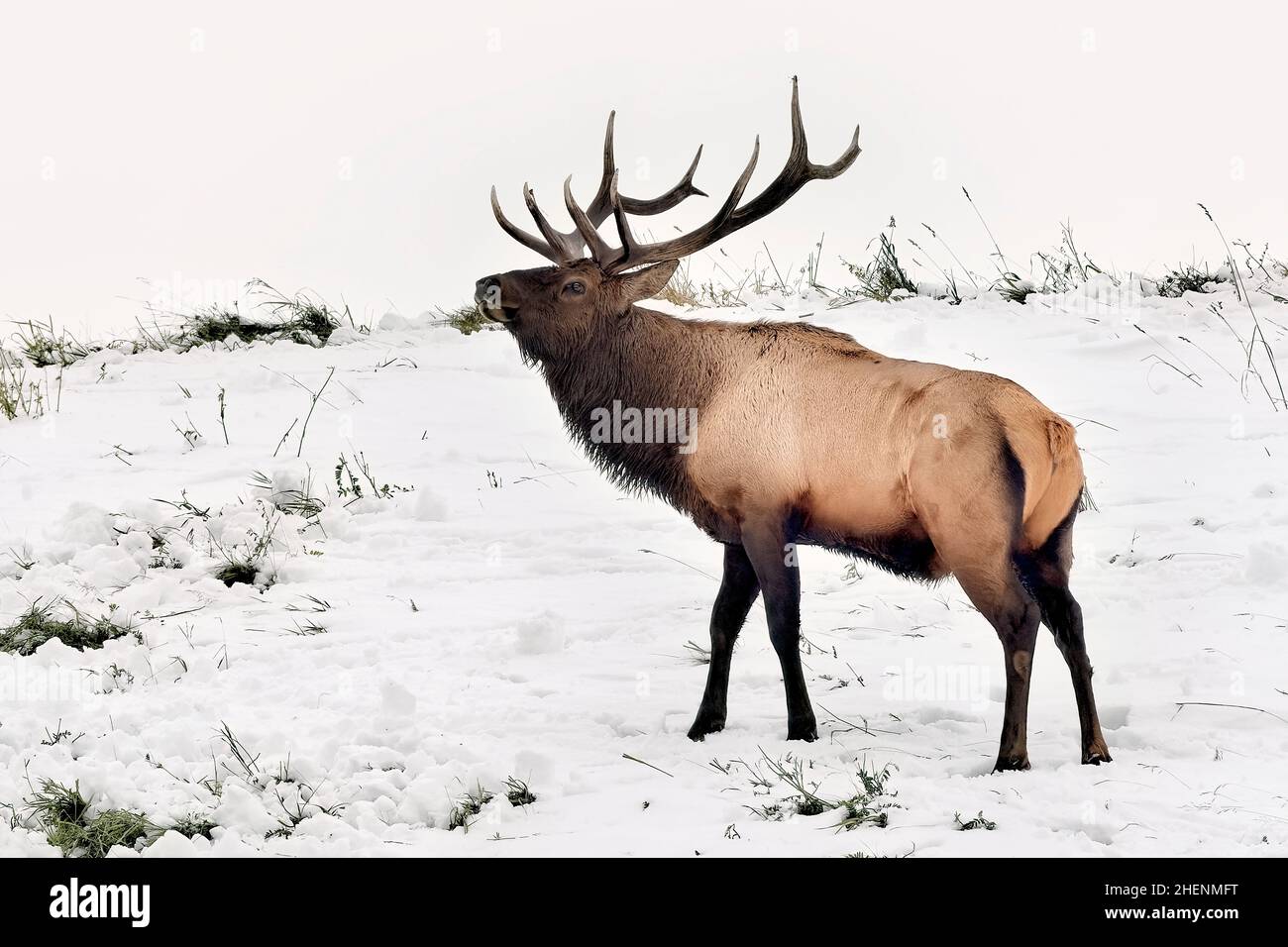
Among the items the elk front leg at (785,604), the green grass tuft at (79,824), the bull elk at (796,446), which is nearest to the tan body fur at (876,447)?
the bull elk at (796,446)

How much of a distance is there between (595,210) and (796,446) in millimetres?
2108

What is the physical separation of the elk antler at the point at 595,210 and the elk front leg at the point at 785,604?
178 cm

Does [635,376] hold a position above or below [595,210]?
below

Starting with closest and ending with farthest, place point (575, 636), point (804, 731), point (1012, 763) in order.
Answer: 1. point (1012, 763)
2. point (804, 731)
3. point (575, 636)

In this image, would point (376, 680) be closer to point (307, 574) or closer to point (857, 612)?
point (307, 574)

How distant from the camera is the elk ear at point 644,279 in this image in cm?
693

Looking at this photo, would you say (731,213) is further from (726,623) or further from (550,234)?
(726,623)

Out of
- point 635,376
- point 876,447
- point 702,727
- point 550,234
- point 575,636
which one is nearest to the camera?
point 876,447

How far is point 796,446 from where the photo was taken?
627cm

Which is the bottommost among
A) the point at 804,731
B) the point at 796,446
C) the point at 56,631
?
the point at 804,731

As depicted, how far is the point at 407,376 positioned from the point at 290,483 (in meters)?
2.84

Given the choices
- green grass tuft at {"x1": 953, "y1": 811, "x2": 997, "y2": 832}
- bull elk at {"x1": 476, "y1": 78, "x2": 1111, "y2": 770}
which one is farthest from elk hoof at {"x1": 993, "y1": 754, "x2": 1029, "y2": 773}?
green grass tuft at {"x1": 953, "y1": 811, "x2": 997, "y2": 832}

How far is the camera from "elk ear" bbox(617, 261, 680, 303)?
6.93m

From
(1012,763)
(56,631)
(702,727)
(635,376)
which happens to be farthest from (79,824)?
(1012,763)
